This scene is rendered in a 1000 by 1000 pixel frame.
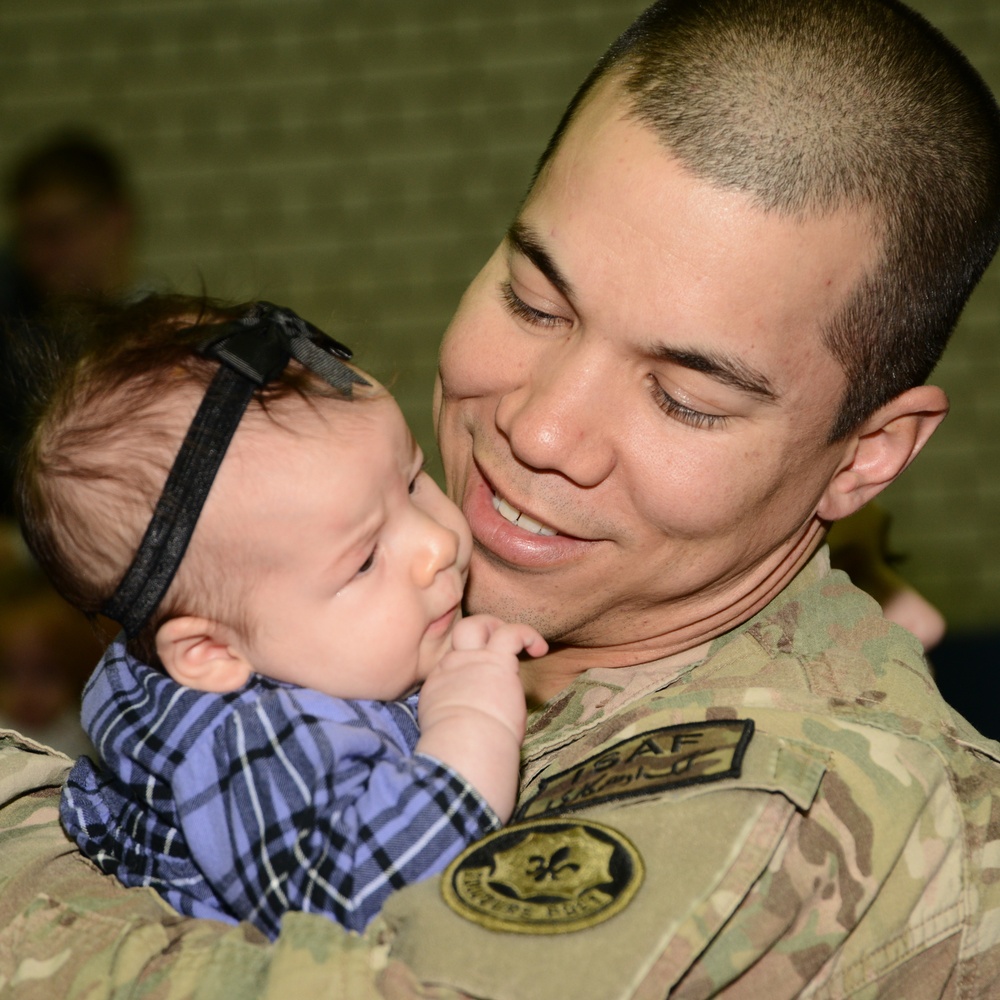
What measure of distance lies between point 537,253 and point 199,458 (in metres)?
0.66

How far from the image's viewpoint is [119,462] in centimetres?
167

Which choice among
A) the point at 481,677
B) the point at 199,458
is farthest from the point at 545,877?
the point at 199,458

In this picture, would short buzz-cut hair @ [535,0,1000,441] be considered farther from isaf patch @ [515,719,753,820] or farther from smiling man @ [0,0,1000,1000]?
isaf patch @ [515,719,753,820]

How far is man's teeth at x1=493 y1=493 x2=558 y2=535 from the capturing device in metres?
2.08

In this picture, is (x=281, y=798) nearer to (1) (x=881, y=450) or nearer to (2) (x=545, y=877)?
(2) (x=545, y=877)

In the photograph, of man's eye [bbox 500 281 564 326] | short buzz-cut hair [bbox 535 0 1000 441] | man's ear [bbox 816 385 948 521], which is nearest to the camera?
short buzz-cut hair [bbox 535 0 1000 441]

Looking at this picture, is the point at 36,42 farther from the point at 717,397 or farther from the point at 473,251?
the point at 717,397

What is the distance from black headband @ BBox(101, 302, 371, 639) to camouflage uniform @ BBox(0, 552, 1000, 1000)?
1.31 feet

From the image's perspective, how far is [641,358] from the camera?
1923mm

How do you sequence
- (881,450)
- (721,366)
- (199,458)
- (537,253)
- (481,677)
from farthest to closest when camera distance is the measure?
(881,450) < (537,253) < (721,366) < (481,677) < (199,458)

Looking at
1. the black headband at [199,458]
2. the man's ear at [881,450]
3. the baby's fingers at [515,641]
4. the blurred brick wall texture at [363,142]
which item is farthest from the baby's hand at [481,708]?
the blurred brick wall texture at [363,142]

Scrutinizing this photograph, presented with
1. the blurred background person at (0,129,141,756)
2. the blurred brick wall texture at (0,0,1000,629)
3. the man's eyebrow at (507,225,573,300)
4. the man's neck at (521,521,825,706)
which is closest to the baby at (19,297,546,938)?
the blurred background person at (0,129,141,756)

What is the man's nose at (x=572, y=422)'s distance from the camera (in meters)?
1.95

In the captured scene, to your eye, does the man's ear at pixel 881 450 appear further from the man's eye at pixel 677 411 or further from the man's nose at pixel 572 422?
the man's nose at pixel 572 422
